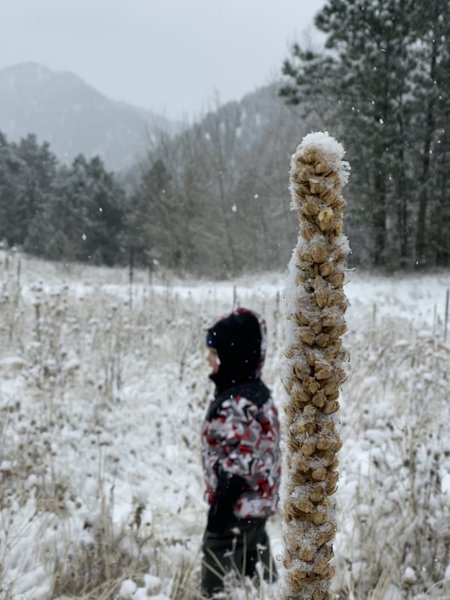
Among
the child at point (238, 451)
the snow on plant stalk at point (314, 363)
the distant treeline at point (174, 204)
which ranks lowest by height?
the child at point (238, 451)

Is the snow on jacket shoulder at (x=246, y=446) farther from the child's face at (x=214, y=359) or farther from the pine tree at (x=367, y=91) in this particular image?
the pine tree at (x=367, y=91)

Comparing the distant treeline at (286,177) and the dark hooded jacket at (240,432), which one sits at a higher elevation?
the distant treeline at (286,177)

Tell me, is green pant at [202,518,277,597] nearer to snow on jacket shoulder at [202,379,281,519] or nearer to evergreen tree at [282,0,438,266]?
snow on jacket shoulder at [202,379,281,519]

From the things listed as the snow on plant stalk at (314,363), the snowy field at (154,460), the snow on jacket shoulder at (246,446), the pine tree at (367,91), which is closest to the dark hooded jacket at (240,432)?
the snow on jacket shoulder at (246,446)

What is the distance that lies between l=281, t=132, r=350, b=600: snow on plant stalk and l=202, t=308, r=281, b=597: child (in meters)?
2.29

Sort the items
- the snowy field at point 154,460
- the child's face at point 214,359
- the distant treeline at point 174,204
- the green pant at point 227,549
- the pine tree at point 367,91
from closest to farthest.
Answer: the snowy field at point 154,460, the green pant at point 227,549, the child's face at point 214,359, the pine tree at point 367,91, the distant treeline at point 174,204

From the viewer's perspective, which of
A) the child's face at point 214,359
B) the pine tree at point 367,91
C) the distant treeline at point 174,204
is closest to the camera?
the child's face at point 214,359

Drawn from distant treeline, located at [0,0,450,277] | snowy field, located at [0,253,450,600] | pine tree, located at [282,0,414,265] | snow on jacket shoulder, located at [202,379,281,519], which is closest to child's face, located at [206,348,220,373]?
snow on jacket shoulder, located at [202,379,281,519]

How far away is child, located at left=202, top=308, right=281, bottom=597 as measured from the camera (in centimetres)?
282

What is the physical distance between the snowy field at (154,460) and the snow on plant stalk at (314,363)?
6 cm

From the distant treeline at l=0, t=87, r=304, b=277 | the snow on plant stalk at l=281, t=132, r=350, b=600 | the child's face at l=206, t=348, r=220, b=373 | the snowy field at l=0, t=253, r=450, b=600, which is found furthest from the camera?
the distant treeline at l=0, t=87, r=304, b=277

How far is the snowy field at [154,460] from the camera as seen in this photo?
97.6 inches

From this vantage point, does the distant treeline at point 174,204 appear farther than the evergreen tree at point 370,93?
Yes

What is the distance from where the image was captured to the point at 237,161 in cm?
3416
